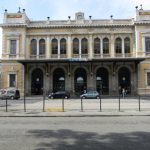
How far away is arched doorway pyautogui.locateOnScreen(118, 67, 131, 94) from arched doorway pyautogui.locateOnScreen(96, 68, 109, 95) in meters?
2.21

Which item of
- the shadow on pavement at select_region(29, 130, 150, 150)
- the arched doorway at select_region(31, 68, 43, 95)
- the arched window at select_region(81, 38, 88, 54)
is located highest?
the arched window at select_region(81, 38, 88, 54)

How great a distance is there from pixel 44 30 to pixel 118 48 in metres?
13.2

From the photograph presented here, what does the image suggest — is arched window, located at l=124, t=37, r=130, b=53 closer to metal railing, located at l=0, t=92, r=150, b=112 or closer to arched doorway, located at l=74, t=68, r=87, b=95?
arched doorway, located at l=74, t=68, r=87, b=95

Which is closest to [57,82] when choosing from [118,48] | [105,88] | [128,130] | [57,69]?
[57,69]

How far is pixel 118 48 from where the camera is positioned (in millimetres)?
56594

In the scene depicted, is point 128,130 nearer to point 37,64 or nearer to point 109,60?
point 109,60

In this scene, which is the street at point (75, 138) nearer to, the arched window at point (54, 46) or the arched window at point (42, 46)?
the arched window at point (54, 46)

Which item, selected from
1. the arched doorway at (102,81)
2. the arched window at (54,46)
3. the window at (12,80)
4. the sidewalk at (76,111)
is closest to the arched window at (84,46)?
the arched doorway at (102,81)

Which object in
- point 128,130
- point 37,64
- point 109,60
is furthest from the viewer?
point 37,64

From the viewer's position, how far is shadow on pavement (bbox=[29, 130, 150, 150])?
9625 millimetres

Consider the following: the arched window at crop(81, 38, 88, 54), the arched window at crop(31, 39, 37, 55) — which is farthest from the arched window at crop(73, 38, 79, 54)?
the arched window at crop(31, 39, 37, 55)

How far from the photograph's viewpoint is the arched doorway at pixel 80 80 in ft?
185

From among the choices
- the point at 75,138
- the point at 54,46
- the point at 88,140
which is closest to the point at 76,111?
the point at 75,138

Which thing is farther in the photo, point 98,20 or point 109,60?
point 98,20
